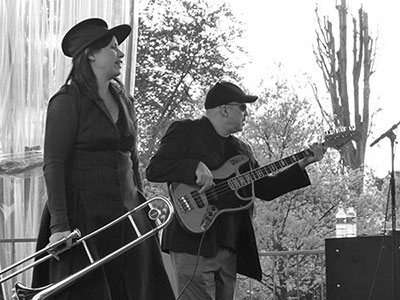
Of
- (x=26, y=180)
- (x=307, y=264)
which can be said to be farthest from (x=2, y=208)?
(x=307, y=264)

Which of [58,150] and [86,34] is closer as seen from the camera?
[58,150]

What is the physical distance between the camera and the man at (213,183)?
336 cm

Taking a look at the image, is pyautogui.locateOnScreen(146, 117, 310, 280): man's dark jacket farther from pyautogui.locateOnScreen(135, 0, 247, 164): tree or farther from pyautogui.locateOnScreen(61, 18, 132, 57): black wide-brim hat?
Result: pyautogui.locateOnScreen(135, 0, 247, 164): tree

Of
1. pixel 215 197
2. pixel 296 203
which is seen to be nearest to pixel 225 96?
pixel 215 197

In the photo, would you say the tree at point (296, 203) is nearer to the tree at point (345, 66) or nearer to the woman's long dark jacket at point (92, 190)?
the tree at point (345, 66)

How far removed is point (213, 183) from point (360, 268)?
Answer: 862 millimetres

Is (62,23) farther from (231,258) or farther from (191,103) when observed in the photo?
(191,103)

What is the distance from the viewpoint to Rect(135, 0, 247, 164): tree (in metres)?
13.4

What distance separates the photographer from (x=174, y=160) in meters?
3.45

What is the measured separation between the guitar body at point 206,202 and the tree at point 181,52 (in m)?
9.78

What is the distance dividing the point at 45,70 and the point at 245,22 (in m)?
9.92

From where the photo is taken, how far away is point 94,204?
2648mm

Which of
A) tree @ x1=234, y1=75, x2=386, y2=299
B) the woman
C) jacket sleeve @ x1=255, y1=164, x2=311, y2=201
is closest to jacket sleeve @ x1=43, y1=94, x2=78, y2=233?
the woman

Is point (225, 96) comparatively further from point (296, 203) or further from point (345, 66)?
point (345, 66)
